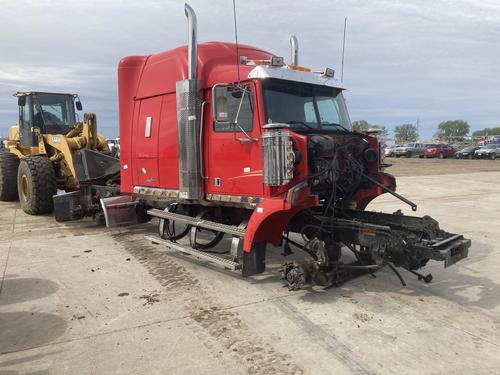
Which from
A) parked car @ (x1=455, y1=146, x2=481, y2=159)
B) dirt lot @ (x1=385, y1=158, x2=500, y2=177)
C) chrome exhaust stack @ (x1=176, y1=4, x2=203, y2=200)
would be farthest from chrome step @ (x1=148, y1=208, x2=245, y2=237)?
parked car @ (x1=455, y1=146, x2=481, y2=159)

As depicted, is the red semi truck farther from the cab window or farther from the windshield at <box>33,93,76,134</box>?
the windshield at <box>33,93,76,134</box>

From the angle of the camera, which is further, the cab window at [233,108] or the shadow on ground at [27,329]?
the cab window at [233,108]

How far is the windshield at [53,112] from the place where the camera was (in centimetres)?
1212

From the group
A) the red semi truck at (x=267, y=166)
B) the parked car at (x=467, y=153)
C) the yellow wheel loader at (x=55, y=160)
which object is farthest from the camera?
the parked car at (x=467, y=153)

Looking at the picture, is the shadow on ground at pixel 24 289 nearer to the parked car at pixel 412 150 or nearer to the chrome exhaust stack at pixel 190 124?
the chrome exhaust stack at pixel 190 124

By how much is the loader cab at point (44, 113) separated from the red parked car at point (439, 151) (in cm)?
3854

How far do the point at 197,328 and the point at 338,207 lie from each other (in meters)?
2.57

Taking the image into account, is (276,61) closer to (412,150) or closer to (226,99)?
(226,99)

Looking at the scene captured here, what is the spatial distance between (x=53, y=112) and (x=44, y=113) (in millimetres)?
268

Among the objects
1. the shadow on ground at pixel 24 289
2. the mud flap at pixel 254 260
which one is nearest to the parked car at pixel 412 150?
the mud flap at pixel 254 260

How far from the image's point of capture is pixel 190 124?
6.16 metres

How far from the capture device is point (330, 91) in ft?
20.6

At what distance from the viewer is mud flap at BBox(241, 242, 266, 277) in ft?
17.3

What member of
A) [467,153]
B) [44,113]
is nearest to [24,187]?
[44,113]
